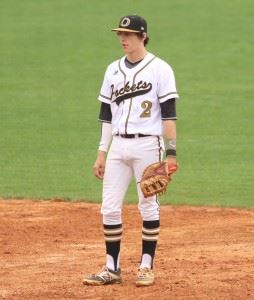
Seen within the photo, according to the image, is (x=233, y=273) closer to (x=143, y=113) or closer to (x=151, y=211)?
(x=151, y=211)

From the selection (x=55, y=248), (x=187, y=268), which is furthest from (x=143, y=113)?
(x=55, y=248)

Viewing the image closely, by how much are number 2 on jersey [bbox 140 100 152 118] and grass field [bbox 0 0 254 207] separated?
13.8ft

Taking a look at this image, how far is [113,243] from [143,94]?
3.98ft

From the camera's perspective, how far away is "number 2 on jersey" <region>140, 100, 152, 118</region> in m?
8.11

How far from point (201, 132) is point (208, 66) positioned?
5161 millimetres

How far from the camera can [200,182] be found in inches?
530

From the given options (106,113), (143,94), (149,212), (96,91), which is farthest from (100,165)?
(96,91)

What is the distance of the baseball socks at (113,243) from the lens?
8.33 m

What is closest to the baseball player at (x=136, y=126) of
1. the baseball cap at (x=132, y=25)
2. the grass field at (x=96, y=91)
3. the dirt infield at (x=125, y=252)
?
the baseball cap at (x=132, y=25)

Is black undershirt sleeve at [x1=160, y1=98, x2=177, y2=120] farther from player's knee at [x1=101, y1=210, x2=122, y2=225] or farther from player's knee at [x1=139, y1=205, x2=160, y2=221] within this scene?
player's knee at [x1=101, y1=210, x2=122, y2=225]

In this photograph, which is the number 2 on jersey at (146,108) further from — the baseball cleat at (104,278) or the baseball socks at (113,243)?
the baseball cleat at (104,278)

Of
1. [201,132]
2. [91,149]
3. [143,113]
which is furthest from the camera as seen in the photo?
[201,132]

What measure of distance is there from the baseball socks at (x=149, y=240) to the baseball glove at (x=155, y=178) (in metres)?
0.34

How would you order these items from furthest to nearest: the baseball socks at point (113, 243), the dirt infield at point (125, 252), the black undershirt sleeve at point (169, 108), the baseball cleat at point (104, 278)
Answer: the baseball socks at point (113, 243), the baseball cleat at point (104, 278), the black undershirt sleeve at point (169, 108), the dirt infield at point (125, 252)
